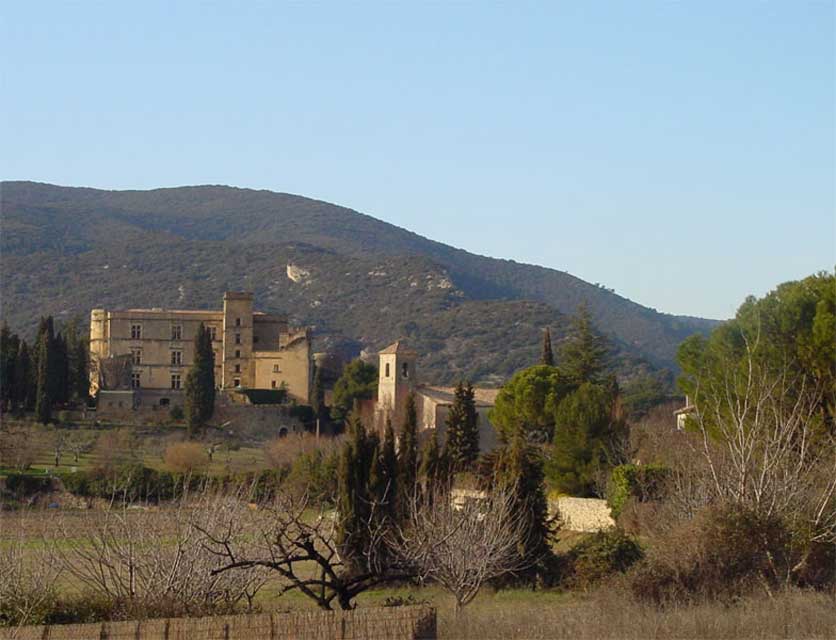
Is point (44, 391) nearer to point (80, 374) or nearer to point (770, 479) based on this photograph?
point (80, 374)

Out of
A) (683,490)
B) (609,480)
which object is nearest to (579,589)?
(683,490)

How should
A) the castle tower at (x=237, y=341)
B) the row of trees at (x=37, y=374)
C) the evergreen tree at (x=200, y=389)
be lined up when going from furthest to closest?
the castle tower at (x=237, y=341), the evergreen tree at (x=200, y=389), the row of trees at (x=37, y=374)

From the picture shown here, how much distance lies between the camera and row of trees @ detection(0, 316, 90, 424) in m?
49.3

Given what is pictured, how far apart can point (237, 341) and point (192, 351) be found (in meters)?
2.14

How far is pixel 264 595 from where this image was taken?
71.6 feet

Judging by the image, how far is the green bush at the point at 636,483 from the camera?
1071 inches

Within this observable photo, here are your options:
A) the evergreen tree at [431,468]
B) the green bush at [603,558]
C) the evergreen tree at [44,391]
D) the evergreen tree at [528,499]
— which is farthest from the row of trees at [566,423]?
the evergreen tree at [44,391]

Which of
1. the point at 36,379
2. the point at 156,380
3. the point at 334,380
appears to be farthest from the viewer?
the point at 334,380

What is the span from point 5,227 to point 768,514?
5232 inches

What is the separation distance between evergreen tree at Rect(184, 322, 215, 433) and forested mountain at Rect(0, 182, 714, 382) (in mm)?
46032

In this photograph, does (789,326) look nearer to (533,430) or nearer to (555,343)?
(533,430)

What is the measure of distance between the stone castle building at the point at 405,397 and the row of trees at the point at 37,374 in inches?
452

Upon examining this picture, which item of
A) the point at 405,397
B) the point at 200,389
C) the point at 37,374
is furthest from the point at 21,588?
the point at 200,389

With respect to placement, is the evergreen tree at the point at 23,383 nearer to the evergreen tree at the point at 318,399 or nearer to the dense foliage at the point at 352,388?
the evergreen tree at the point at 318,399
